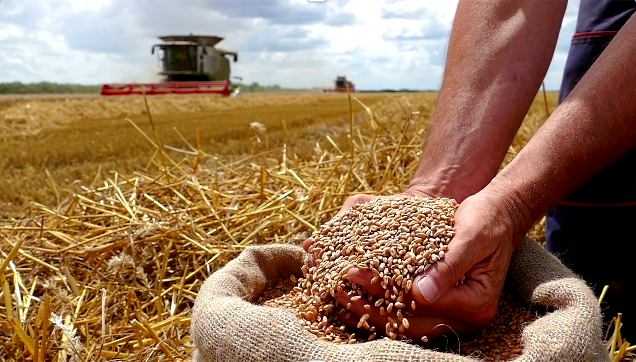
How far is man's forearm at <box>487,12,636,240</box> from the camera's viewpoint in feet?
3.98

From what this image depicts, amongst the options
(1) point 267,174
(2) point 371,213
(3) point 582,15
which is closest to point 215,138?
(1) point 267,174

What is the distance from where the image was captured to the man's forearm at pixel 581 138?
1.21m

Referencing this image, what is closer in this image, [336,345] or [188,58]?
[336,345]

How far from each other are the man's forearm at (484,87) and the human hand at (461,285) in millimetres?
299

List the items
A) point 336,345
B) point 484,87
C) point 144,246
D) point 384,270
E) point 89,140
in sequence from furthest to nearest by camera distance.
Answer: point 89,140 < point 144,246 < point 484,87 < point 384,270 < point 336,345

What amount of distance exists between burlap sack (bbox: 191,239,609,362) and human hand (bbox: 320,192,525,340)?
0.31ft

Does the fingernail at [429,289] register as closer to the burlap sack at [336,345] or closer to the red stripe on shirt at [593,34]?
the burlap sack at [336,345]

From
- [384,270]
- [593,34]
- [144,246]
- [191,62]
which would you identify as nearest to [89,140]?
[144,246]

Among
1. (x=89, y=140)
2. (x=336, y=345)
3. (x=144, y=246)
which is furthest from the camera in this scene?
(x=89, y=140)

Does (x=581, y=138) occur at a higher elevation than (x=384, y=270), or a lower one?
higher

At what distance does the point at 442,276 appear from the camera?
3.33 feet

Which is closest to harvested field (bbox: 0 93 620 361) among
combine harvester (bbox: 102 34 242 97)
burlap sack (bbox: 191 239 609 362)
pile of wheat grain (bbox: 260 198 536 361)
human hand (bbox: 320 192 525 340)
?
burlap sack (bbox: 191 239 609 362)

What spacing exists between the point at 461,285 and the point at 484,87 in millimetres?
626

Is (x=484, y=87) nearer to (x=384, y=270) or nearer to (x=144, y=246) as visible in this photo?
(x=384, y=270)
